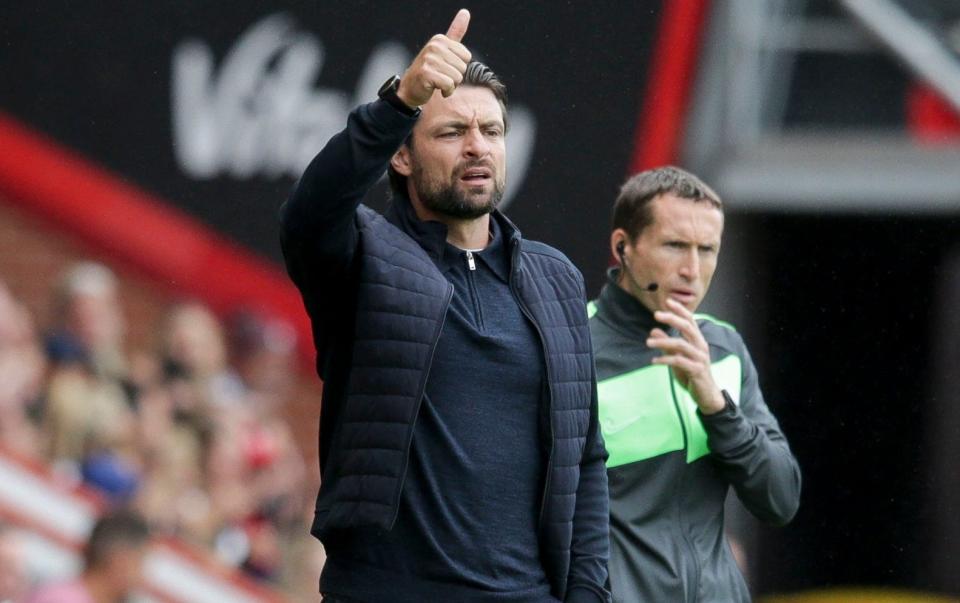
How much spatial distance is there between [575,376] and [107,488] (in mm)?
4666

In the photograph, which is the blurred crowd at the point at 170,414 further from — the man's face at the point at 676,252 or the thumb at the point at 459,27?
the thumb at the point at 459,27

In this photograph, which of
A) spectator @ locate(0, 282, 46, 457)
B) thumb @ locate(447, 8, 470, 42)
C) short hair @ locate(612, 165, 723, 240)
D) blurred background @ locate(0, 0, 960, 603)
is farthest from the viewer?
blurred background @ locate(0, 0, 960, 603)

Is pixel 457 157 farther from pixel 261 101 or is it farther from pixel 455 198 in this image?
pixel 261 101

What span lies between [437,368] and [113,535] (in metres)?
4.29

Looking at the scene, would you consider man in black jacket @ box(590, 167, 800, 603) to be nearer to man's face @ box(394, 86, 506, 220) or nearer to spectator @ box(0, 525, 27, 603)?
man's face @ box(394, 86, 506, 220)

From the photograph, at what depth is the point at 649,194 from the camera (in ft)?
12.7

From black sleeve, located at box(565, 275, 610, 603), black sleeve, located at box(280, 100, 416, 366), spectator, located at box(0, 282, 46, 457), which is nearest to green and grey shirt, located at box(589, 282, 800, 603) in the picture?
black sleeve, located at box(565, 275, 610, 603)

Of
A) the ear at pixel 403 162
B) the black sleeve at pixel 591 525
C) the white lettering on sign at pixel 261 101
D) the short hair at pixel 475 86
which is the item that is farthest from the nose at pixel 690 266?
the white lettering on sign at pixel 261 101

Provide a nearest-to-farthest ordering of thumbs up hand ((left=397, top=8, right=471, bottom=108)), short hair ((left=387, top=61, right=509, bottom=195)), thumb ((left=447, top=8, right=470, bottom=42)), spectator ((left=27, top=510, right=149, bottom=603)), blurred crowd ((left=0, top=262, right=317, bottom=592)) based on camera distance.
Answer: thumbs up hand ((left=397, top=8, right=471, bottom=108)) < thumb ((left=447, top=8, right=470, bottom=42)) < short hair ((left=387, top=61, right=509, bottom=195)) < spectator ((left=27, top=510, right=149, bottom=603)) < blurred crowd ((left=0, top=262, right=317, bottom=592))

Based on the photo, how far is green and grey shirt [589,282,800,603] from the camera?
364cm

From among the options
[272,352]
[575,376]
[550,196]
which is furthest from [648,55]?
[575,376]

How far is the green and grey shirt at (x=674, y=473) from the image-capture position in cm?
364

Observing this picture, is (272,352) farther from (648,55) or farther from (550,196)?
A: (648,55)

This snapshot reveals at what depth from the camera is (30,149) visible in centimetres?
794
